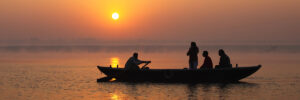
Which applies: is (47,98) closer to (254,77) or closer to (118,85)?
(118,85)

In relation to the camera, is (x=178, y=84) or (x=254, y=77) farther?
(x=254, y=77)

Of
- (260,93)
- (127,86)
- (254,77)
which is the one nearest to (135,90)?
(127,86)

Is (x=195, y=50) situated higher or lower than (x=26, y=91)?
higher

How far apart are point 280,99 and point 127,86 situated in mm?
7380

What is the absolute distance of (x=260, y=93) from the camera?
19.8 metres

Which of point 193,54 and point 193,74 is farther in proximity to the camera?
point 193,54

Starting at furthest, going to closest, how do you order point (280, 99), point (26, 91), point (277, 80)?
point (277, 80), point (26, 91), point (280, 99)

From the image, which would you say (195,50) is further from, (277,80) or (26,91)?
(26,91)

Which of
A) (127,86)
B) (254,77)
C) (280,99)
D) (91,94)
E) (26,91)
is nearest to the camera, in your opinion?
(280,99)

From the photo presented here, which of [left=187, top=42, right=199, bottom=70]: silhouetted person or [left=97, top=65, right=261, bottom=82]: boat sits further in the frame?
[left=187, top=42, right=199, bottom=70]: silhouetted person

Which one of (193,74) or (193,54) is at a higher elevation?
(193,54)

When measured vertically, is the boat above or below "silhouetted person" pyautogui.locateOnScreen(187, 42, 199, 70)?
below

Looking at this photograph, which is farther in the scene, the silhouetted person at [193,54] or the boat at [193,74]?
the silhouetted person at [193,54]

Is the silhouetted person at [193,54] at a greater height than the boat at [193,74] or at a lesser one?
greater
